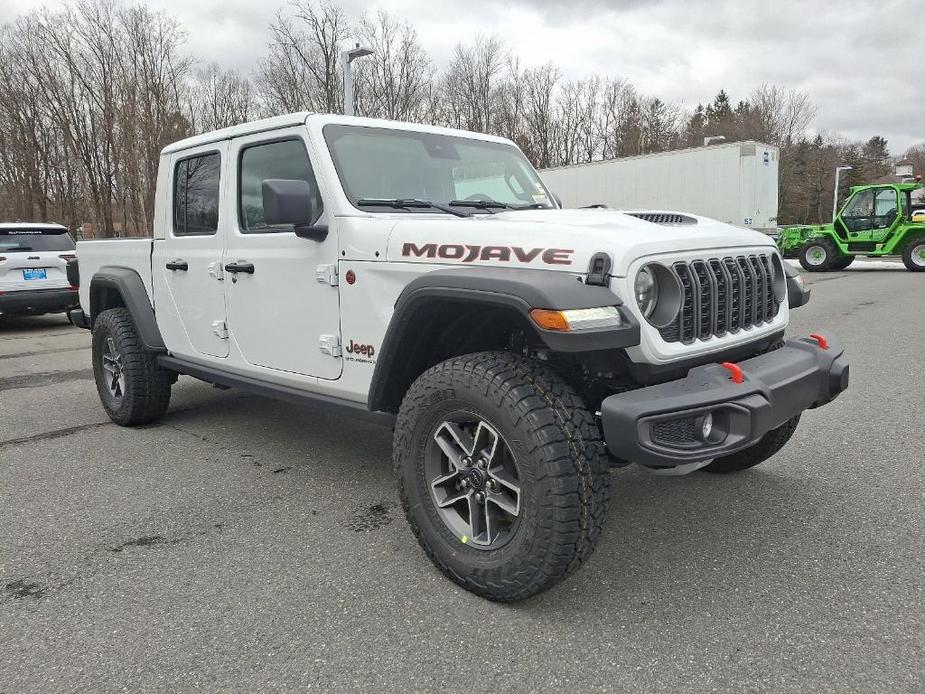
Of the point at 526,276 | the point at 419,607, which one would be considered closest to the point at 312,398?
the point at 419,607

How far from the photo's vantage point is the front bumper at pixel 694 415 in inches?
87.7

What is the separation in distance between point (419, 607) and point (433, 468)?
52 cm

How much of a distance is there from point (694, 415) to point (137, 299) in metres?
3.86

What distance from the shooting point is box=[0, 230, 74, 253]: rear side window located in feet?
31.9

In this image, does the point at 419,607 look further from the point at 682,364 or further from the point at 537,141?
the point at 537,141

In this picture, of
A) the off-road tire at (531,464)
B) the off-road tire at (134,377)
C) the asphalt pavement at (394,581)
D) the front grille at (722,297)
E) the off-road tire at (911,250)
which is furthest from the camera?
the off-road tire at (911,250)

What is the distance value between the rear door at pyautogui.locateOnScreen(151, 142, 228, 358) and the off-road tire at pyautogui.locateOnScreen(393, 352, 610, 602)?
1946 millimetres

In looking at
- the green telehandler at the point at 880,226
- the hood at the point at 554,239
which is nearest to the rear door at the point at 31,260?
the hood at the point at 554,239

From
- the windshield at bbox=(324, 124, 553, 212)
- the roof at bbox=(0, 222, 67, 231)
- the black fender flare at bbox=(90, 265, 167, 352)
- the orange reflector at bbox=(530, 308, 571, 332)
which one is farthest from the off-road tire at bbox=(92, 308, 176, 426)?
the roof at bbox=(0, 222, 67, 231)

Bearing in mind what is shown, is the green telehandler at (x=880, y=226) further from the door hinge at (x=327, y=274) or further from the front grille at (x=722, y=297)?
the door hinge at (x=327, y=274)

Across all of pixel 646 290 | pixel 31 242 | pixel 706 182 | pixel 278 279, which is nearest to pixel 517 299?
pixel 646 290

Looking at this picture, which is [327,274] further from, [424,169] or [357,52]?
[357,52]

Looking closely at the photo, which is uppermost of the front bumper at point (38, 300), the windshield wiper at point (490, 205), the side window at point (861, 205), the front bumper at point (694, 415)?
the side window at point (861, 205)

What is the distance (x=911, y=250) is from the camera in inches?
749
